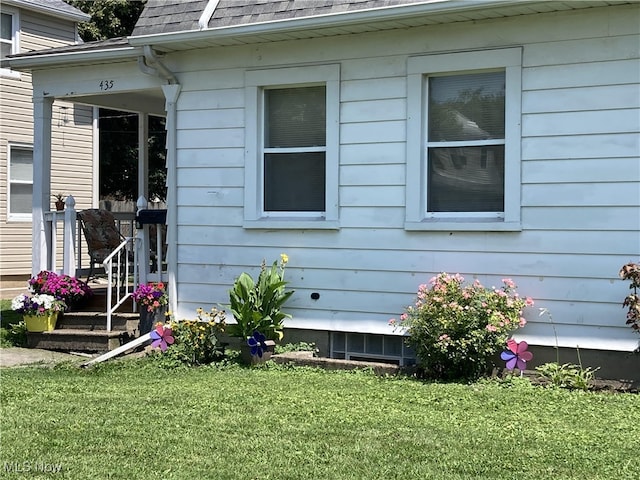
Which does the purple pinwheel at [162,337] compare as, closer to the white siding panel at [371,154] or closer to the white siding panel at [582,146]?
the white siding panel at [371,154]

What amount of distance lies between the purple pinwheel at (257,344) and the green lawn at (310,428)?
21.3 inches

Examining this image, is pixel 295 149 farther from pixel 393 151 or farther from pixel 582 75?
pixel 582 75

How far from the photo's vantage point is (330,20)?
7.35m

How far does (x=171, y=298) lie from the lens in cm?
873

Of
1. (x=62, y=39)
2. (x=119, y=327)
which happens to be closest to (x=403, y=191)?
(x=119, y=327)

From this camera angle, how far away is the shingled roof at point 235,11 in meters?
7.47

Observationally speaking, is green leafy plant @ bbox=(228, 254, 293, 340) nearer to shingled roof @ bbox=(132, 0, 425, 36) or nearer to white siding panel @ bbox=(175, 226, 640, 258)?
white siding panel @ bbox=(175, 226, 640, 258)

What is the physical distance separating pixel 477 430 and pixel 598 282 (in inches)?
90.6

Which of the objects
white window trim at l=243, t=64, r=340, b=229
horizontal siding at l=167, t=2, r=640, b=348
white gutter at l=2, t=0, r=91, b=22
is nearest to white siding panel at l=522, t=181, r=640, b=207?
horizontal siding at l=167, t=2, r=640, b=348

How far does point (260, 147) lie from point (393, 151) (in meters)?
1.54

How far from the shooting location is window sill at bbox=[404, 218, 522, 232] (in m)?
7.03

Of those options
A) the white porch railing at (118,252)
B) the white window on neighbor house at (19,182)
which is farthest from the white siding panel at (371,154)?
the white window on neighbor house at (19,182)

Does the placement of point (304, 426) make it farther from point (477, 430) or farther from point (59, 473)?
point (59, 473)

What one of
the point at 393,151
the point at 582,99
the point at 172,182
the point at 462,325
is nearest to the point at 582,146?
the point at 582,99
